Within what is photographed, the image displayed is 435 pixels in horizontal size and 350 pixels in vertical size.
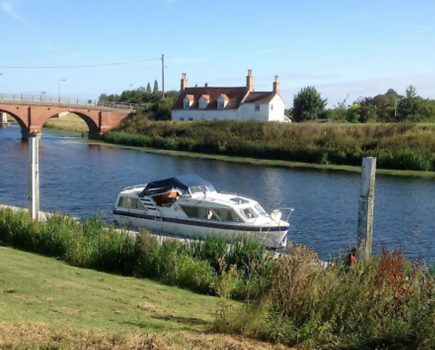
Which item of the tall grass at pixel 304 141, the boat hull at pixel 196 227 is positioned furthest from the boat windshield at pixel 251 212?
the tall grass at pixel 304 141

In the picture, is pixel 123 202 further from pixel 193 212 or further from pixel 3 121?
pixel 3 121

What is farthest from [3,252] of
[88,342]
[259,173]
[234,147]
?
[234,147]

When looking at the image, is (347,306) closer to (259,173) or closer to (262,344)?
(262,344)

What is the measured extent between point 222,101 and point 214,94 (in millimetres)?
4140

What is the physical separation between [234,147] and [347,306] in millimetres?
61625

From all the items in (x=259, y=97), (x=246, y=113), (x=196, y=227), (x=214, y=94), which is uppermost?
(x=214, y=94)

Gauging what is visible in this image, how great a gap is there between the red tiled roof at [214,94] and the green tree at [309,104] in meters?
9.70

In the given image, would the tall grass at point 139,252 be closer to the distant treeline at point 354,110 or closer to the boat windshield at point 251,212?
the boat windshield at point 251,212

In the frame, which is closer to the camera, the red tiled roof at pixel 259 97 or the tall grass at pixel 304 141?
the tall grass at pixel 304 141

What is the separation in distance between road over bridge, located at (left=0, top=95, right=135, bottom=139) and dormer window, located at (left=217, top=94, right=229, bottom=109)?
18.1 meters

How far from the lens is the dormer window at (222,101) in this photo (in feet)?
299

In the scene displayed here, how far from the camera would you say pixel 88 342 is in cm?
709

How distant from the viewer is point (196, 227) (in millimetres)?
24844

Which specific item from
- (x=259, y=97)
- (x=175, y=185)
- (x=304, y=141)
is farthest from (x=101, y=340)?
(x=259, y=97)
